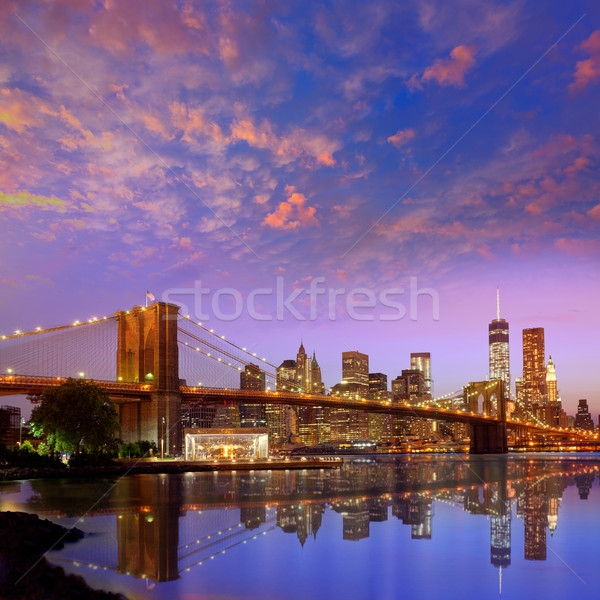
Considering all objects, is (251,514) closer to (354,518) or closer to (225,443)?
(354,518)

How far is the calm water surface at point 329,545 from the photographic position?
13180 mm

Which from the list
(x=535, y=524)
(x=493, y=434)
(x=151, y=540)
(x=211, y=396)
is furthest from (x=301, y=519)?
(x=493, y=434)

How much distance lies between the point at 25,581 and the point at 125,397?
62.2 meters

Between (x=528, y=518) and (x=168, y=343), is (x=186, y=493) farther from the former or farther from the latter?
(x=168, y=343)

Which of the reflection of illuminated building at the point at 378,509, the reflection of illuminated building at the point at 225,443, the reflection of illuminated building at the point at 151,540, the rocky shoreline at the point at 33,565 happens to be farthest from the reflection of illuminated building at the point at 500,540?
the reflection of illuminated building at the point at 225,443

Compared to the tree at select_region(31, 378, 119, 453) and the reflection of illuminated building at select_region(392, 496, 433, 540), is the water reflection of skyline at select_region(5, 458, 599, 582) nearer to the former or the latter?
the reflection of illuminated building at select_region(392, 496, 433, 540)

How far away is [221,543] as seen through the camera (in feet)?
58.3

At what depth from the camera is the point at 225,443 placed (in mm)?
74500

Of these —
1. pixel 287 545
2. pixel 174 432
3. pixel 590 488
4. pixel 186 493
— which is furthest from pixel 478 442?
pixel 287 545

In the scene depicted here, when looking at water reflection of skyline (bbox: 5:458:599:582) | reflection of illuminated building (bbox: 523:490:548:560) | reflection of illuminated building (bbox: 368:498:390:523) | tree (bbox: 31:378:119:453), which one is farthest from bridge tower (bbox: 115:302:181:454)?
reflection of illuminated building (bbox: 523:490:548:560)

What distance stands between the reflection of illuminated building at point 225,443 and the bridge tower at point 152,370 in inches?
114

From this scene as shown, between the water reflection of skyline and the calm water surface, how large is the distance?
6 centimetres

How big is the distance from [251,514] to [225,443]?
2026 inches

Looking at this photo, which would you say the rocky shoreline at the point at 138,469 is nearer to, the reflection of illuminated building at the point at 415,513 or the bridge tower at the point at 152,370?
the bridge tower at the point at 152,370
